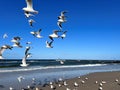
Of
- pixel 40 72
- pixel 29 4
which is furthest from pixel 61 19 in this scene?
pixel 40 72

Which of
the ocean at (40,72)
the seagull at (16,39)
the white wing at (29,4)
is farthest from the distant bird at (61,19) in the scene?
the ocean at (40,72)

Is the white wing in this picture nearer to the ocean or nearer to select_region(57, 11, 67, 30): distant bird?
select_region(57, 11, 67, 30): distant bird

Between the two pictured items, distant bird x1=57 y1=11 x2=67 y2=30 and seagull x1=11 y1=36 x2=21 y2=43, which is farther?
seagull x1=11 y1=36 x2=21 y2=43

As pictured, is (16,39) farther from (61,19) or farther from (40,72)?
(40,72)

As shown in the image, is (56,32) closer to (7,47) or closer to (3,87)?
(7,47)

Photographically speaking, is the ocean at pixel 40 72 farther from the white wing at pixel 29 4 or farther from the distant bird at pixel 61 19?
the white wing at pixel 29 4

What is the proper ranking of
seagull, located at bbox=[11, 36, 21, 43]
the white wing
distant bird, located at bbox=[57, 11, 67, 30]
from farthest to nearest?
seagull, located at bbox=[11, 36, 21, 43], distant bird, located at bbox=[57, 11, 67, 30], the white wing

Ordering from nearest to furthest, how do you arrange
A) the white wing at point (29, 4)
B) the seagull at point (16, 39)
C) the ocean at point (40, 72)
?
the white wing at point (29, 4) → the seagull at point (16, 39) → the ocean at point (40, 72)

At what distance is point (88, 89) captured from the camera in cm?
2180

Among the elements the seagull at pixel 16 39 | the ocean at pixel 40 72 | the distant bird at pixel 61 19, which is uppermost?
the distant bird at pixel 61 19

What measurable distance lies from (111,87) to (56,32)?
635 cm

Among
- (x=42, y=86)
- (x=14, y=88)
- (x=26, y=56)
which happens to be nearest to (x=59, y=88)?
(x=42, y=86)

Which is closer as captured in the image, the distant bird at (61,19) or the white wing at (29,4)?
the white wing at (29,4)

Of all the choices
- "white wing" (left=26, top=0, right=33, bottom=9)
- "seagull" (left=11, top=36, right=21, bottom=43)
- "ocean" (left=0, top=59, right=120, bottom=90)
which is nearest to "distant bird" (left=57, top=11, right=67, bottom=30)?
"seagull" (left=11, top=36, right=21, bottom=43)
